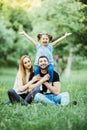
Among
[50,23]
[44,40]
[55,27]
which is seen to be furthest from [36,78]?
[50,23]

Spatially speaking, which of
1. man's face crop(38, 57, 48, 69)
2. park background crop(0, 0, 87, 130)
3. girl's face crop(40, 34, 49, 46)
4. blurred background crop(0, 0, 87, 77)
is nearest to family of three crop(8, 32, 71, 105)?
man's face crop(38, 57, 48, 69)

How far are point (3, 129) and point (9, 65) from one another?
51.3m

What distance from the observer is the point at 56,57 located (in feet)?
128

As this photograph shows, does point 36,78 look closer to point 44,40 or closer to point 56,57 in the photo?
point 44,40

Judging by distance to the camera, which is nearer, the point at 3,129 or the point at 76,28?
the point at 3,129

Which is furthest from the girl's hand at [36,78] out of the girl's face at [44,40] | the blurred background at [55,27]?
the blurred background at [55,27]

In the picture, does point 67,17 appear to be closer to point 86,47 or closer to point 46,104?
point 86,47

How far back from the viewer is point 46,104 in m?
9.48

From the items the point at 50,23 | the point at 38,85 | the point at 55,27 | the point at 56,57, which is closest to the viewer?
the point at 38,85

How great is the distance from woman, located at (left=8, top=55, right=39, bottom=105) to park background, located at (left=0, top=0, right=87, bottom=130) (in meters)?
0.41

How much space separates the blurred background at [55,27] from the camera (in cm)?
1998

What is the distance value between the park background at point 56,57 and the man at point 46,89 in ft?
1.34

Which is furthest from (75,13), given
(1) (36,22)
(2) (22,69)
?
(2) (22,69)

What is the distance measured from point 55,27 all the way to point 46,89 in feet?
75.1
